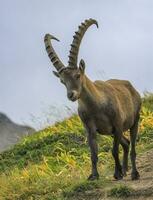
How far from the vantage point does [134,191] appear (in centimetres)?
1309

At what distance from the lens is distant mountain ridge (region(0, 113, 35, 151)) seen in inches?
1116

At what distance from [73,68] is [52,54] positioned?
61 centimetres

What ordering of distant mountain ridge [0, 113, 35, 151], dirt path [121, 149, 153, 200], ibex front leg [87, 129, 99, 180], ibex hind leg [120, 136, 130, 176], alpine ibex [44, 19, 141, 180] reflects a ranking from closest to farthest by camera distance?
dirt path [121, 149, 153, 200], alpine ibex [44, 19, 141, 180], ibex front leg [87, 129, 99, 180], ibex hind leg [120, 136, 130, 176], distant mountain ridge [0, 113, 35, 151]

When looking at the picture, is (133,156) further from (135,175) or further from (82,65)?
(82,65)

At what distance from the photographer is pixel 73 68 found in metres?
13.9

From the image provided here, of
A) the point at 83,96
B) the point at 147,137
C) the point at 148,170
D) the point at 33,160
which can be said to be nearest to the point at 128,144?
the point at 148,170

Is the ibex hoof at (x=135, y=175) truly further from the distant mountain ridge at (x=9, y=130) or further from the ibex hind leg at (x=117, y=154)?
the distant mountain ridge at (x=9, y=130)

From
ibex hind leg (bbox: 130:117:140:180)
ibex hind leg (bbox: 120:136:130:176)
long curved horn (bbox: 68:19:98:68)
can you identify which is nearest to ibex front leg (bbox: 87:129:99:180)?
ibex hind leg (bbox: 130:117:140:180)

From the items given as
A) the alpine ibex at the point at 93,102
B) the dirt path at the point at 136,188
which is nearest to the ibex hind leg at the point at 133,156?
the alpine ibex at the point at 93,102

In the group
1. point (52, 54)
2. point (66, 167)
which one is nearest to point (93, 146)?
point (52, 54)

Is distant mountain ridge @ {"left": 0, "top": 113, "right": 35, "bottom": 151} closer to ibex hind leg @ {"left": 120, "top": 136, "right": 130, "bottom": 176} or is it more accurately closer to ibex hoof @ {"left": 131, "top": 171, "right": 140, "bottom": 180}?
ibex hind leg @ {"left": 120, "top": 136, "right": 130, "bottom": 176}

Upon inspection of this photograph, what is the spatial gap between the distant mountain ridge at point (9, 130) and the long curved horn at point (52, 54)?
1316 cm

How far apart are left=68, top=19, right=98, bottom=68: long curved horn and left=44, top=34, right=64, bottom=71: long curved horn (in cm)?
20

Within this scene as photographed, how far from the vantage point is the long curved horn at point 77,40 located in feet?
45.8
